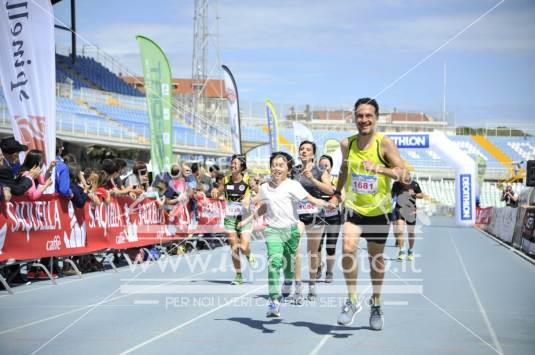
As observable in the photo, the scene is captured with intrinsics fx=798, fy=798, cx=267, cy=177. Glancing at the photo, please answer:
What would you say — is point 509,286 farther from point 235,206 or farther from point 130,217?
point 130,217

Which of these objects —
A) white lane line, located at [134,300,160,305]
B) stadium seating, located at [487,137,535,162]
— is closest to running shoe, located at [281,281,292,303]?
white lane line, located at [134,300,160,305]

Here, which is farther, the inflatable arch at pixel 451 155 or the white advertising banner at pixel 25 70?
the inflatable arch at pixel 451 155

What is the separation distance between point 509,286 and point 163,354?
758 centimetres

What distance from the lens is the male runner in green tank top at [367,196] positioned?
7.73 meters

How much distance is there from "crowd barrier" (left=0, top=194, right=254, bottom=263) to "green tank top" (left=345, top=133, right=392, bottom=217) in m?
5.20

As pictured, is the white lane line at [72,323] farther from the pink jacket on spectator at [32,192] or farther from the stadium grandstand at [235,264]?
the pink jacket on spectator at [32,192]

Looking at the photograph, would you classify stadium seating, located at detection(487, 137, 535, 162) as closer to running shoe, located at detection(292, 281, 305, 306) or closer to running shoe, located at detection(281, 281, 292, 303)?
running shoe, located at detection(281, 281, 292, 303)

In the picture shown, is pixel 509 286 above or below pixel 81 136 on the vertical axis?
below

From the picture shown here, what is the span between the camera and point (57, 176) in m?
12.4

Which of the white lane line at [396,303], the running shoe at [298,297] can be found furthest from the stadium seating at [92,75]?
the white lane line at [396,303]

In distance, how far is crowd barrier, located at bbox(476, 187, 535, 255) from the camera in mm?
20188

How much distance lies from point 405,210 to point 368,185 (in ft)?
35.3

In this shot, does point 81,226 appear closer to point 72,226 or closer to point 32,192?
point 72,226

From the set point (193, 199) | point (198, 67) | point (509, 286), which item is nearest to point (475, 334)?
point (509, 286)
